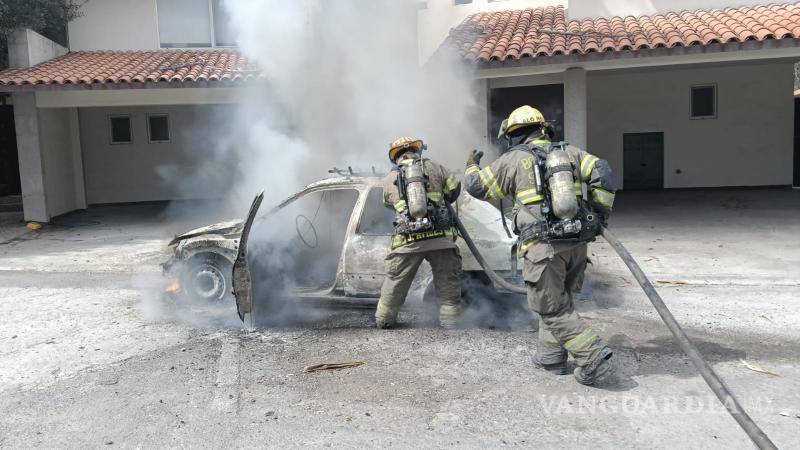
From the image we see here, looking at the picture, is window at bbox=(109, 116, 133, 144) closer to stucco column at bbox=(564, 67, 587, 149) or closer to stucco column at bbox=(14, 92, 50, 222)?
stucco column at bbox=(14, 92, 50, 222)

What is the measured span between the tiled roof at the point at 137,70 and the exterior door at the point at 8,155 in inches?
83.1

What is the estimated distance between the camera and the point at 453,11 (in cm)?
1266

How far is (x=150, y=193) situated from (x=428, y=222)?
1197 cm

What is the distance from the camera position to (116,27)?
13.7m

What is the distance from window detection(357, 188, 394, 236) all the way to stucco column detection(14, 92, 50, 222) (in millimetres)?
8948

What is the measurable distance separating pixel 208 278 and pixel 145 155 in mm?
10340

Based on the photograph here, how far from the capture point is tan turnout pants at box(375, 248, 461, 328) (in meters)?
4.82

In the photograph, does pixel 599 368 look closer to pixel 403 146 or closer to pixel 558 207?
pixel 558 207

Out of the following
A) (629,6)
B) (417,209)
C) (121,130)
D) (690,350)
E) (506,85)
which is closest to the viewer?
(690,350)

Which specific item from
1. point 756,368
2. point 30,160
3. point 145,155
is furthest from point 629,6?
point 30,160

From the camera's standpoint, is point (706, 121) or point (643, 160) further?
point (643, 160)

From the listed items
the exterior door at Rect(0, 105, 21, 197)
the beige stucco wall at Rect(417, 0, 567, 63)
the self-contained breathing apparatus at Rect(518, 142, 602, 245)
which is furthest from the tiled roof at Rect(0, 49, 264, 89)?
the self-contained breathing apparatus at Rect(518, 142, 602, 245)

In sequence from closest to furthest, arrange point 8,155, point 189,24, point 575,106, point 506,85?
point 575,106 < point 506,85 < point 189,24 < point 8,155

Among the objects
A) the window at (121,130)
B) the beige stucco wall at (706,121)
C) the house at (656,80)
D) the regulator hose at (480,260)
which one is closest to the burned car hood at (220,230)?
the regulator hose at (480,260)
